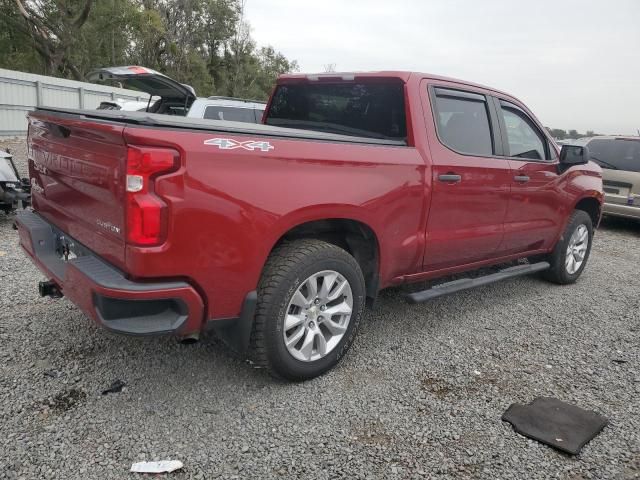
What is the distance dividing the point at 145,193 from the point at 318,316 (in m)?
1.30

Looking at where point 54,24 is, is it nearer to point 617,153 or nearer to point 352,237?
point 617,153

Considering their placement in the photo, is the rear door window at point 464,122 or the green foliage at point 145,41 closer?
the rear door window at point 464,122

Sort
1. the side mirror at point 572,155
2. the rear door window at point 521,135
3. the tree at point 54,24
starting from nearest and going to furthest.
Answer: the rear door window at point 521,135
the side mirror at point 572,155
the tree at point 54,24

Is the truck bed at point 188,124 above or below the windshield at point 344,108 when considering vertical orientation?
below

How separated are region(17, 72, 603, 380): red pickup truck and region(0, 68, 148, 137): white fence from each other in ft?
49.1

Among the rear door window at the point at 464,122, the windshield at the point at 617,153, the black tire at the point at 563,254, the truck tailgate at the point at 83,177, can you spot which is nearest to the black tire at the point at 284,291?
the truck tailgate at the point at 83,177

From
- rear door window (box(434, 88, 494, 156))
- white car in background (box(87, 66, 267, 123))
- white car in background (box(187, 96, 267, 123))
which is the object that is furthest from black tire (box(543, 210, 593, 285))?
white car in background (box(187, 96, 267, 123))

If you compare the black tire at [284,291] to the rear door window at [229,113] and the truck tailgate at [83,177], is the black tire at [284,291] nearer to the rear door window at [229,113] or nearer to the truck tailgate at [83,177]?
the truck tailgate at [83,177]

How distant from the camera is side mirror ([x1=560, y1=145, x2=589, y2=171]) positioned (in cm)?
488

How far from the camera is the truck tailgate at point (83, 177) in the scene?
2.43 m

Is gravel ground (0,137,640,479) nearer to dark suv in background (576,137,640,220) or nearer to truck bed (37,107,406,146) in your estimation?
truck bed (37,107,406,146)

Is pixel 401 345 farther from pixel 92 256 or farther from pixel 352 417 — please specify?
pixel 92 256

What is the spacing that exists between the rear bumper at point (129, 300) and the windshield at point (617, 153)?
8.74 metres

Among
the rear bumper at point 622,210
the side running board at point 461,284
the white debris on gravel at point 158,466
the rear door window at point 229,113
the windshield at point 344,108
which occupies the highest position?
the rear door window at point 229,113
